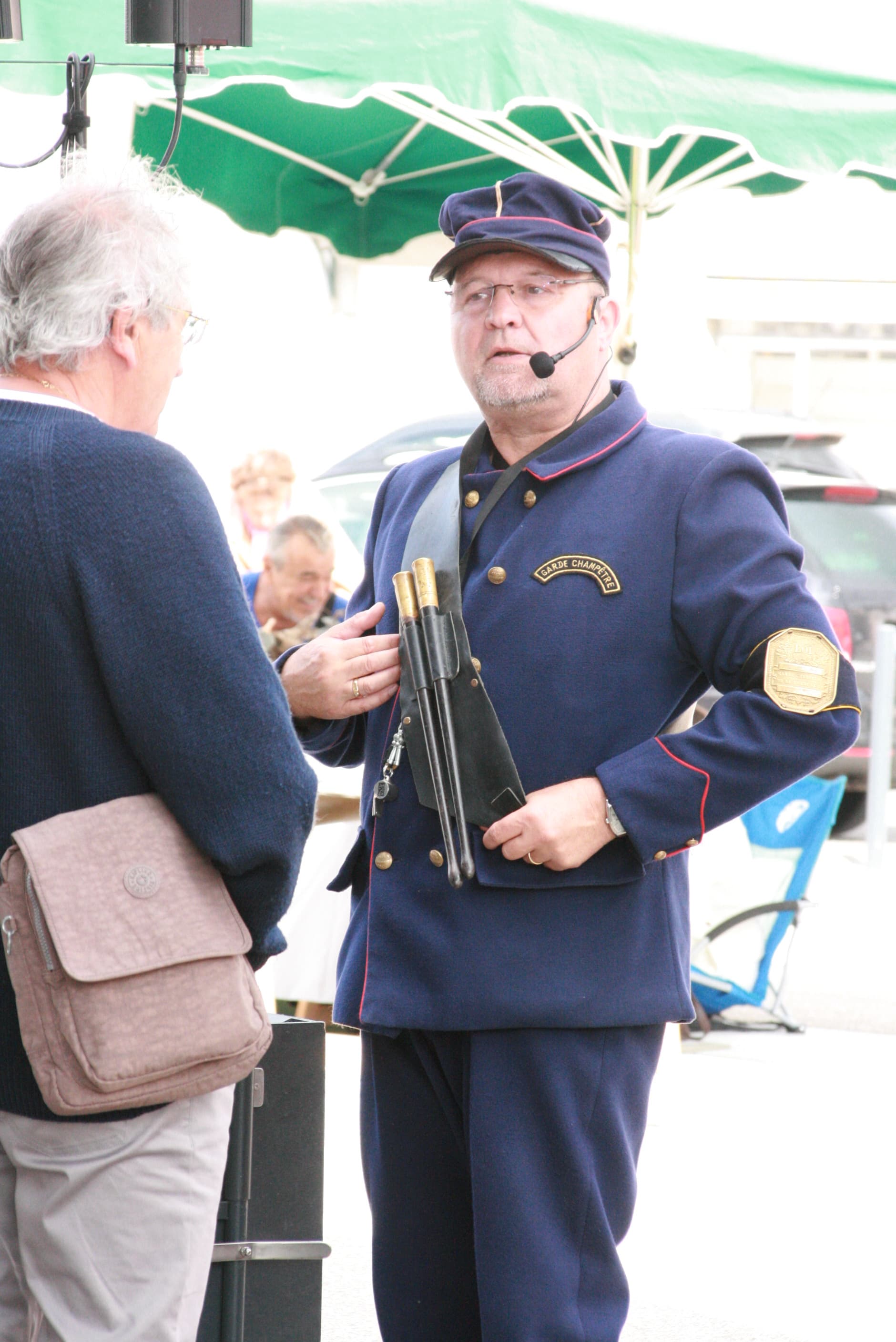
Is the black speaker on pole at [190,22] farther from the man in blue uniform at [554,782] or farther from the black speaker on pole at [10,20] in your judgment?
the man in blue uniform at [554,782]

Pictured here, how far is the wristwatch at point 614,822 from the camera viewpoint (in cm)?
181

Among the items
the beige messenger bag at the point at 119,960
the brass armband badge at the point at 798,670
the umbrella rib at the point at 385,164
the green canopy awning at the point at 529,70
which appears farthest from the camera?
the umbrella rib at the point at 385,164

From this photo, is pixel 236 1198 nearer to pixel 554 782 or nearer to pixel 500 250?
pixel 554 782

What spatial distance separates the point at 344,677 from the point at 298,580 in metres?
3.07

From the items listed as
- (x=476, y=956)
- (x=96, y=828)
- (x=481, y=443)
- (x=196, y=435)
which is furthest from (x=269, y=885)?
(x=196, y=435)

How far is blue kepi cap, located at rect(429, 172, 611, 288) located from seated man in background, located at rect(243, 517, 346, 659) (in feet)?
9.65

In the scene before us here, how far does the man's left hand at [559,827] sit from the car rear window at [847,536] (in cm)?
654

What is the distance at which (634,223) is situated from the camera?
213 inches

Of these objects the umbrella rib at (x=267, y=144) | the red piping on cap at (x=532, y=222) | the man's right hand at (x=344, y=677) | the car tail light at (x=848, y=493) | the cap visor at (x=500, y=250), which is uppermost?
the umbrella rib at (x=267, y=144)

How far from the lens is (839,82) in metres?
3.11

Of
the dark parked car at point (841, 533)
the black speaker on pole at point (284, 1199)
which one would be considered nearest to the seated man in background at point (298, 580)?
the black speaker on pole at point (284, 1199)

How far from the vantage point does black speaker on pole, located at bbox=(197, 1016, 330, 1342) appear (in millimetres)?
2186

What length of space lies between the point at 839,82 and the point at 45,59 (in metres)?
1.53

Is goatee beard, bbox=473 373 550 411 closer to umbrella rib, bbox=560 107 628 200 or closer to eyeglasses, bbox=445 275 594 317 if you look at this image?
eyeglasses, bbox=445 275 594 317
